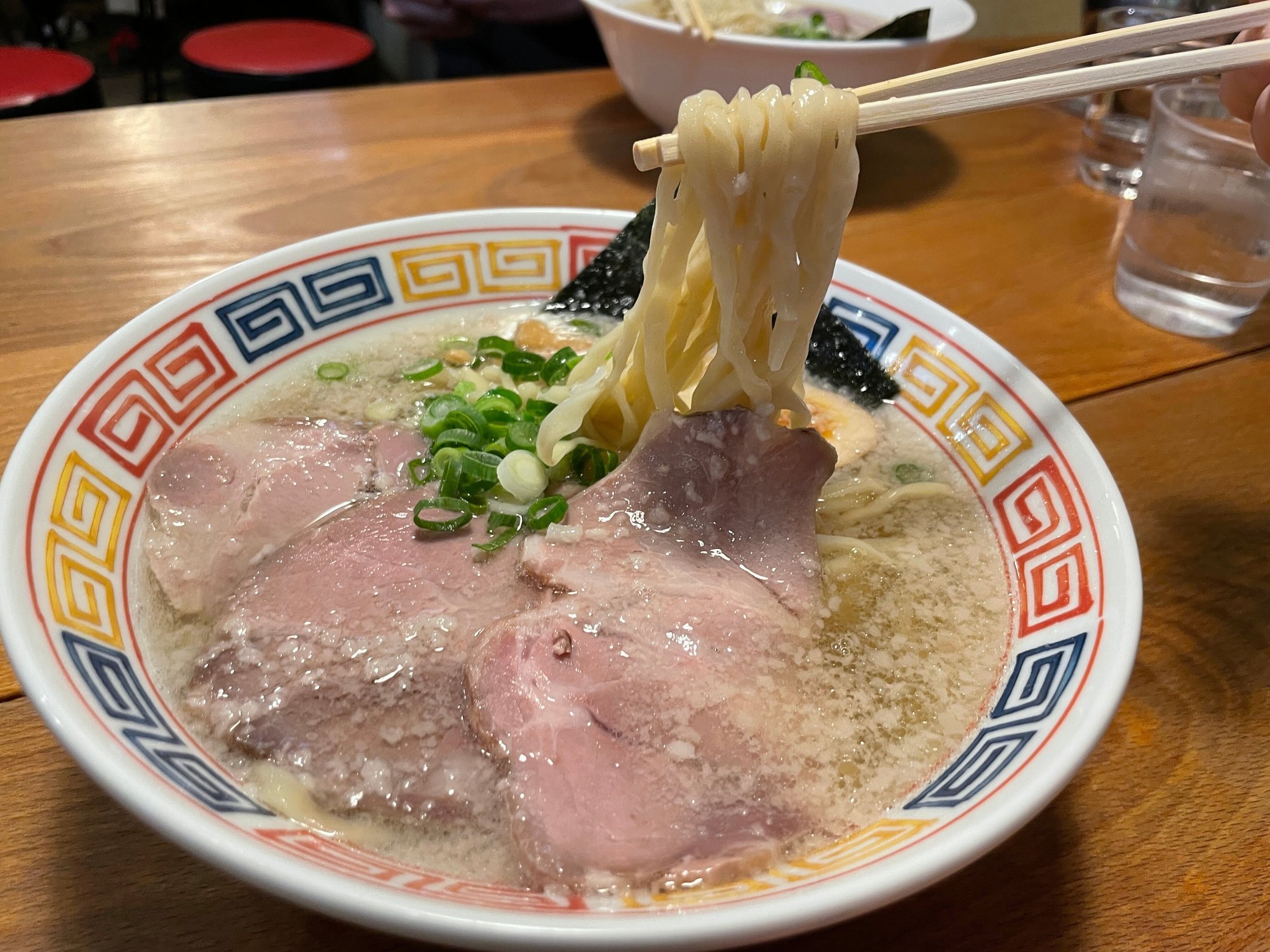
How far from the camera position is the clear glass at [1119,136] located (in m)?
2.56

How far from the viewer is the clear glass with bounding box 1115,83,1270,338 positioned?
6.24 ft

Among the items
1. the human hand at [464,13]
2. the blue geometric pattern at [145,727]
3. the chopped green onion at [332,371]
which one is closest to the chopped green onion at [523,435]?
the chopped green onion at [332,371]

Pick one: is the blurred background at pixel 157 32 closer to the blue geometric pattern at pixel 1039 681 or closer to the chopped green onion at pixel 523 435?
the chopped green onion at pixel 523 435

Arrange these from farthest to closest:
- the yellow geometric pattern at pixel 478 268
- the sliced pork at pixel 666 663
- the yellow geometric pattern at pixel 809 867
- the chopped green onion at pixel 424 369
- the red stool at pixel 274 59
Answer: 1. the red stool at pixel 274 59
2. the yellow geometric pattern at pixel 478 268
3. the chopped green onion at pixel 424 369
4. the sliced pork at pixel 666 663
5. the yellow geometric pattern at pixel 809 867

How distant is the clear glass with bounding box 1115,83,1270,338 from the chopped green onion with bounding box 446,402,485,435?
5.26ft

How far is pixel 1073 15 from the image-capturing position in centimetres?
404

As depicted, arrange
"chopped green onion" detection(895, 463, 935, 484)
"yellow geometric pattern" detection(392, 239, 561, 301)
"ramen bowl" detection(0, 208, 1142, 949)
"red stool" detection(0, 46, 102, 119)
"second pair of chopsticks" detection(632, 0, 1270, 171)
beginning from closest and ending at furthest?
"ramen bowl" detection(0, 208, 1142, 949) → "second pair of chopsticks" detection(632, 0, 1270, 171) → "chopped green onion" detection(895, 463, 935, 484) → "yellow geometric pattern" detection(392, 239, 561, 301) → "red stool" detection(0, 46, 102, 119)

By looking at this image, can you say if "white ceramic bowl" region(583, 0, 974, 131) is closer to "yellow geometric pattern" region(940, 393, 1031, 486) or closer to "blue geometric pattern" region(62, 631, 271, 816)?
"yellow geometric pattern" region(940, 393, 1031, 486)

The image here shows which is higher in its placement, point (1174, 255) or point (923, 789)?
point (1174, 255)

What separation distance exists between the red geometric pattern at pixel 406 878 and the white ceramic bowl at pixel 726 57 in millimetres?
1954

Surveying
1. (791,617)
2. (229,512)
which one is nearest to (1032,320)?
(791,617)

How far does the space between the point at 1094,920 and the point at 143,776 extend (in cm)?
99

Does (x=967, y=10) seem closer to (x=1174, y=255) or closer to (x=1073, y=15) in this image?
(x=1174, y=255)

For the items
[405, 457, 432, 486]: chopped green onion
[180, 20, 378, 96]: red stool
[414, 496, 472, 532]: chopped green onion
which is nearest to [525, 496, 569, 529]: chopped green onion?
[414, 496, 472, 532]: chopped green onion
